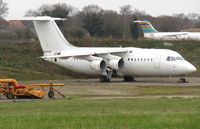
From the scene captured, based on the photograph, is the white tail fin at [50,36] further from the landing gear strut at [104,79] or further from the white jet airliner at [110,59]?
the landing gear strut at [104,79]

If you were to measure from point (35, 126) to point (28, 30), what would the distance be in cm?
7902

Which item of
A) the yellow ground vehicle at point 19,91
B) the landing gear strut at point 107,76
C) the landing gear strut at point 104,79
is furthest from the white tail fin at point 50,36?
the yellow ground vehicle at point 19,91

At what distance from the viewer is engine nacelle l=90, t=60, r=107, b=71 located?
170 ft

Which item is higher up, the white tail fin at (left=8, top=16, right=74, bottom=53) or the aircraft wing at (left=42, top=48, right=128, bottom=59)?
the white tail fin at (left=8, top=16, right=74, bottom=53)

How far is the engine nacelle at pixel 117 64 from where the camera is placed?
5194 centimetres

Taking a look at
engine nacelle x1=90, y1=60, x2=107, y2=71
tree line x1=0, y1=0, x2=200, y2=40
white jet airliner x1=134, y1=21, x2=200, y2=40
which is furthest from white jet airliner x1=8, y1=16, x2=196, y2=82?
white jet airliner x1=134, y1=21, x2=200, y2=40

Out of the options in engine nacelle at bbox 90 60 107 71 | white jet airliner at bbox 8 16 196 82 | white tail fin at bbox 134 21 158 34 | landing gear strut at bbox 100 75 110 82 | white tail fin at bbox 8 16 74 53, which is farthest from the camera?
white tail fin at bbox 134 21 158 34

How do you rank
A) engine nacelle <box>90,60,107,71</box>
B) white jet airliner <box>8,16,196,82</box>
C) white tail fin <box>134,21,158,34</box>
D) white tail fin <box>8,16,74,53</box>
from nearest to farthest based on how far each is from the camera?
white jet airliner <box>8,16,196,82</box>, engine nacelle <box>90,60,107,71</box>, white tail fin <box>8,16,74,53</box>, white tail fin <box>134,21,158,34</box>

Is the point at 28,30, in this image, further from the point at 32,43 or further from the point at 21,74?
the point at 21,74

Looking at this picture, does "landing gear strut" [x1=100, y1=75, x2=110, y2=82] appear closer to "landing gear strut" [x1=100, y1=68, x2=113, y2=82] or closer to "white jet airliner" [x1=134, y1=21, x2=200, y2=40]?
"landing gear strut" [x1=100, y1=68, x2=113, y2=82]

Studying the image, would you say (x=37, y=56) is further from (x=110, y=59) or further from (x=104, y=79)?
(x=104, y=79)

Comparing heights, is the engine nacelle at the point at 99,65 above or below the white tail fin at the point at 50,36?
below

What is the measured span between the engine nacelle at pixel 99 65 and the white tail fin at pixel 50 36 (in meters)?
4.20

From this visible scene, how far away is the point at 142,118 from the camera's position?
1764 centimetres
